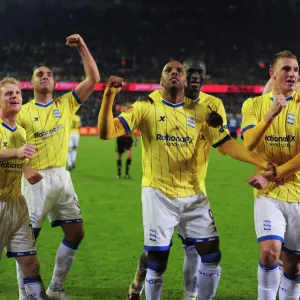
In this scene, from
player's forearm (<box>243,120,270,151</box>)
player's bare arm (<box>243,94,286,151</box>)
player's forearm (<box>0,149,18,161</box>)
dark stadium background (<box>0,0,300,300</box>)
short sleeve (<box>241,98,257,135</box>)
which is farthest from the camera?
dark stadium background (<box>0,0,300,300</box>)

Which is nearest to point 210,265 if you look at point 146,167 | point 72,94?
point 146,167

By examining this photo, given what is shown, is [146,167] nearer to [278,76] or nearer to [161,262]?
[161,262]

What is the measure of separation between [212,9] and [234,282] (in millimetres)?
50659

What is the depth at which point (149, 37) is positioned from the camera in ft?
180

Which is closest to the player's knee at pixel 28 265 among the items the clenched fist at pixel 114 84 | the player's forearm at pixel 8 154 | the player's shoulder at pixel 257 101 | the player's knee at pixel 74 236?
the player's forearm at pixel 8 154

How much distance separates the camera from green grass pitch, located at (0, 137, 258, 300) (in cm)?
646

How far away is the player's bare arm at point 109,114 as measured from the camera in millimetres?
4652

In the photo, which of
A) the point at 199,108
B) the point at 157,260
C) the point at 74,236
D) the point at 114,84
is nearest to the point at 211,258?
the point at 157,260

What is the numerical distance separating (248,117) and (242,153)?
1.14ft

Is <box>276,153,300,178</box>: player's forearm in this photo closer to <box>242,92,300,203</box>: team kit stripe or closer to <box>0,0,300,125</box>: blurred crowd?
<box>242,92,300,203</box>: team kit stripe

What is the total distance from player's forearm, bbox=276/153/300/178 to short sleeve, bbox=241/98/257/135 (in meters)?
0.49

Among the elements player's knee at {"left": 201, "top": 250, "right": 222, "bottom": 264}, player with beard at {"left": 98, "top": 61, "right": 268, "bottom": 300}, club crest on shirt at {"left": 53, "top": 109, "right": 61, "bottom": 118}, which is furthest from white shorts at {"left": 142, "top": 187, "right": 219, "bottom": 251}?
club crest on shirt at {"left": 53, "top": 109, "right": 61, "bottom": 118}

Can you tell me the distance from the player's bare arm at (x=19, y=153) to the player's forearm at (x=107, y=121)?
0.70 m

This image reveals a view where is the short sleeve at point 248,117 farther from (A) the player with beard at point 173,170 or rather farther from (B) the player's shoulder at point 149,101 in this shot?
(B) the player's shoulder at point 149,101
